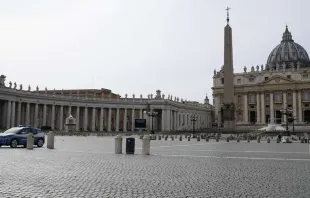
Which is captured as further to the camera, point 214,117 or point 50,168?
point 214,117

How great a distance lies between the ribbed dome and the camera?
120m

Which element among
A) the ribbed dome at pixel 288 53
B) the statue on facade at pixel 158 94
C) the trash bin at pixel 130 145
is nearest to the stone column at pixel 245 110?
the ribbed dome at pixel 288 53

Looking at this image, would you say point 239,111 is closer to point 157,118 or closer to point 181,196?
point 157,118

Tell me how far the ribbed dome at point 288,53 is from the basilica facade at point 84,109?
3384cm

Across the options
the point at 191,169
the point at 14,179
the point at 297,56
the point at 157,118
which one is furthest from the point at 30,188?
the point at 297,56

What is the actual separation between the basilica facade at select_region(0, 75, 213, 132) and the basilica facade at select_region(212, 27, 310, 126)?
15.1m

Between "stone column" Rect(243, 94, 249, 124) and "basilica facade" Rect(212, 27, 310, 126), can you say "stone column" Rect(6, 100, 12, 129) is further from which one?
"stone column" Rect(243, 94, 249, 124)

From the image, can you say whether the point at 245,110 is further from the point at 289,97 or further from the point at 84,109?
the point at 84,109

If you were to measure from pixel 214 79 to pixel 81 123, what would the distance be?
50.1 meters

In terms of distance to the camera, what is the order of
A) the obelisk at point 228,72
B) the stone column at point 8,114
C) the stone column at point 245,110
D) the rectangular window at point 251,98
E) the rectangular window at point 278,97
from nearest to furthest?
the obelisk at point 228,72 < the stone column at point 8,114 < the rectangular window at point 278,97 < the rectangular window at point 251,98 < the stone column at point 245,110

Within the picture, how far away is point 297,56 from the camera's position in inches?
4774

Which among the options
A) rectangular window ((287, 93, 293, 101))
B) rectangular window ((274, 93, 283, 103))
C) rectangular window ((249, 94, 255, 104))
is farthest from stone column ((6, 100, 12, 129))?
rectangular window ((287, 93, 293, 101))

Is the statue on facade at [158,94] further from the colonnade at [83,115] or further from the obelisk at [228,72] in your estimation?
the obelisk at [228,72]

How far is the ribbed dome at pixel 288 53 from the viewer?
395 feet
